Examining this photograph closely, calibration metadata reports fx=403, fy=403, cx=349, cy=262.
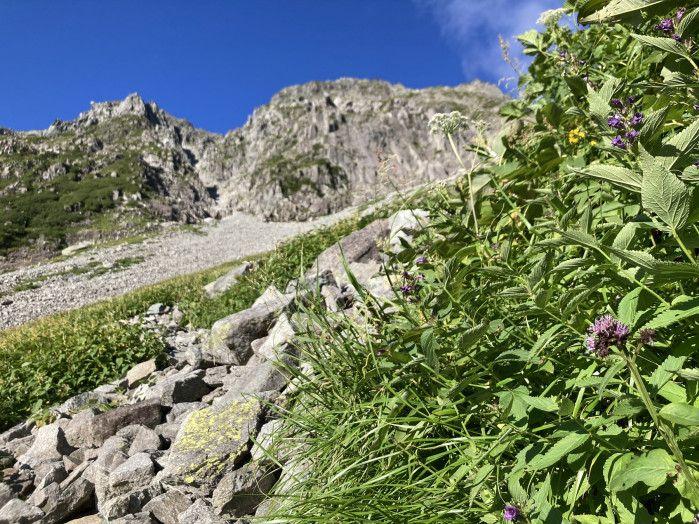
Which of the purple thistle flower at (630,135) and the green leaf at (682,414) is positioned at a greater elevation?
the purple thistle flower at (630,135)

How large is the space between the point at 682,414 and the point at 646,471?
20 centimetres

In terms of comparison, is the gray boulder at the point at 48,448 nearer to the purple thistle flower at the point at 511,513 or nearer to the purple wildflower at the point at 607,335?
the purple thistle flower at the point at 511,513

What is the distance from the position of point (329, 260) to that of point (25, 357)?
7.96 m

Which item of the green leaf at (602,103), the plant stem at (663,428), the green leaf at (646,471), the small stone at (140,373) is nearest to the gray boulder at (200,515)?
the green leaf at (646,471)

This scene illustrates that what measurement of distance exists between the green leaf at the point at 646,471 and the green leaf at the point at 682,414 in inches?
4.2

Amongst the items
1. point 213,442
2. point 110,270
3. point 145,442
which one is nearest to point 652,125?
point 213,442

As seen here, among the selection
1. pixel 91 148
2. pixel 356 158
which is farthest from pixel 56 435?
pixel 91 148

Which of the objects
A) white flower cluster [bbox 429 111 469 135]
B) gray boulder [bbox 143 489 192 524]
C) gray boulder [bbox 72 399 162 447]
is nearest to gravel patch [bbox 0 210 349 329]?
gray boulder [bbox 72 399 162 447]

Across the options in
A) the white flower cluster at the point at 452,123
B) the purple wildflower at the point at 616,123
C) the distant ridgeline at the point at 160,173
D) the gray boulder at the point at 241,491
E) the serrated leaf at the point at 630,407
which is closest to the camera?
the serrated leaf at the point at 630,407

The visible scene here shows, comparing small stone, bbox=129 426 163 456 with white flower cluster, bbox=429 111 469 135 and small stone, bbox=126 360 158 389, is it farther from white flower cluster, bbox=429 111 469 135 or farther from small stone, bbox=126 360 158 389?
white flower cluster, bbox=429 111 469 135

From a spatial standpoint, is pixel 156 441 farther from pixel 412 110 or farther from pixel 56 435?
pixel 412 110

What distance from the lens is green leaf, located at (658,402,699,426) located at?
1177 millimetres

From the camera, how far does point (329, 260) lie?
10164 millimetres

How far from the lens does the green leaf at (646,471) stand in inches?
45.4
